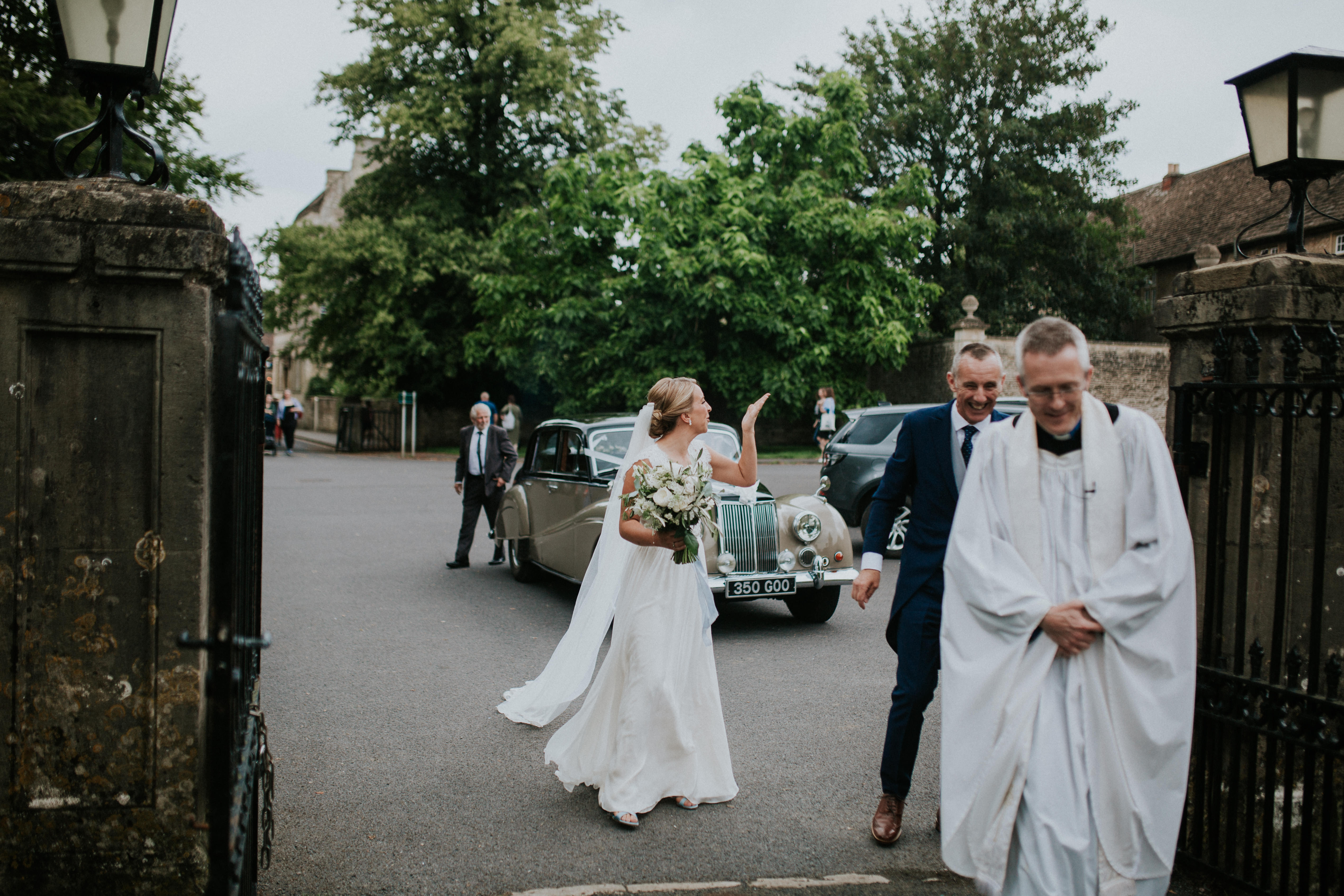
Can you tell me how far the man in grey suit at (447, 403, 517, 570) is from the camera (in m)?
10.7

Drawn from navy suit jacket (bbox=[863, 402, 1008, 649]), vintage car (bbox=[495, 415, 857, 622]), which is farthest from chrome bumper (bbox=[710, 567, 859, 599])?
navy suit jacket (bbox=[863, 402, 1008, 649])

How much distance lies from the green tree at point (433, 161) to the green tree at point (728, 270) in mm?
3980

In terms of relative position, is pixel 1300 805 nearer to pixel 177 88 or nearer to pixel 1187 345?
pixel 1187 345

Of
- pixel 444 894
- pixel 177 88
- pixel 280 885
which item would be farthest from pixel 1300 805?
pixel 177 88

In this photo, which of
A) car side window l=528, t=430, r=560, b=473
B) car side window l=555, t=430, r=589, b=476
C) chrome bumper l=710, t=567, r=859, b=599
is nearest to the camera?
chrome bumper l=710, t=567, r=859, b=599

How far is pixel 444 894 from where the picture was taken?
3369mm

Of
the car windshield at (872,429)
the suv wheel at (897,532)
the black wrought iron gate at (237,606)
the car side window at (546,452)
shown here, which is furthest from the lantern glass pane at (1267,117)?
the car windshield at (872,429)

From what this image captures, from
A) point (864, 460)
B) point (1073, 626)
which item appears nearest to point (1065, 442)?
point (1073, 626)

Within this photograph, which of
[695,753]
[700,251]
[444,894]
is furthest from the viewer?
[700,251]

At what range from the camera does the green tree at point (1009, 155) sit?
34.5 m

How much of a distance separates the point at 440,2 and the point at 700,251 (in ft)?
44.9

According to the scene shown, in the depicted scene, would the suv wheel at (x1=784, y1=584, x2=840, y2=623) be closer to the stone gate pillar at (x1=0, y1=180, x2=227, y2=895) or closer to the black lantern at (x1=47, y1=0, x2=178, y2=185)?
the stone gate pillar at (x1=0, y1=180, x2=227, y2=895)

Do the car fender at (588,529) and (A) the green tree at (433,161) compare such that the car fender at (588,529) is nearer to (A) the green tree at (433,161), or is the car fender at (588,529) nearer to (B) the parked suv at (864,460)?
(B) the parked suv at (864,460)

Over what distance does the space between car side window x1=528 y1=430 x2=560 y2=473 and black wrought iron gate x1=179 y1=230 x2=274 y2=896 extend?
596cm
